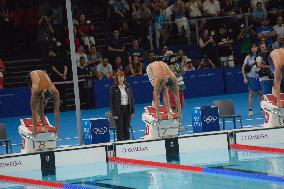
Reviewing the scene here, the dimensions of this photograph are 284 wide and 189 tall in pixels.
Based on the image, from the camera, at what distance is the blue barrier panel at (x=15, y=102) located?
25497 millimetres

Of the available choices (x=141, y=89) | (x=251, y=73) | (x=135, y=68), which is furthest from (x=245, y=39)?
(x=251, y=73)

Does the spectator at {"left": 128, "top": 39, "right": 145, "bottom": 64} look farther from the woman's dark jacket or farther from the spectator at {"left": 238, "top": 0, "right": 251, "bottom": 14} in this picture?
the woman's dark jacket

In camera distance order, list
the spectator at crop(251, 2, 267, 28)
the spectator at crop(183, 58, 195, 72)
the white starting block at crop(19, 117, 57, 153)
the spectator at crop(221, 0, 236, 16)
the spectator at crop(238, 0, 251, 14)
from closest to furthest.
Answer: the white starting block at crop(19, 117, 57, 153), the spectator at crop(183, 58, 195, 72), the spectator at crop(251, 2, 267, 28), the spectator at crop(221, 0, 236, 16), the spectator at crop(238, 0, 251, 14)

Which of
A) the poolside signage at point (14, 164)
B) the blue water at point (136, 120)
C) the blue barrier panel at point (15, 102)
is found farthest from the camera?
the blue barrier panel at point (15, 102)

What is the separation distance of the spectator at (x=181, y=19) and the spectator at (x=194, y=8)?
0.39m

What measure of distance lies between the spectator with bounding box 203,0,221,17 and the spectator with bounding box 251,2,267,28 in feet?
3.78

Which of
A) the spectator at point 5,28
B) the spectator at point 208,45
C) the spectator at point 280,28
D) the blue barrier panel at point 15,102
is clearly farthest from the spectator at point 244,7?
the blue barrier panel at point 15,102

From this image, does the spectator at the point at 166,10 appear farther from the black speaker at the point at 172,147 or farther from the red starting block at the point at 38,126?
the black speaker at the point at 172,147

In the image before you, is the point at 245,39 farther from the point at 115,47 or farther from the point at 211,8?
the point at 115,47

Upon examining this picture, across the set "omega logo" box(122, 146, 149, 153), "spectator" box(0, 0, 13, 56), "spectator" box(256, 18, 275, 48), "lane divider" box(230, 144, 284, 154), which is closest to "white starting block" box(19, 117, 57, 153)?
"omega logo" box(122, 146, 149, 153)

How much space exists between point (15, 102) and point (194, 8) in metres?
6.82

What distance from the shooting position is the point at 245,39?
27.8 metres

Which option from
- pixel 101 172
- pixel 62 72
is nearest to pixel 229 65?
pixel 62 72

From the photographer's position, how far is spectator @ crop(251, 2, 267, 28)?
28500 mm
